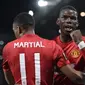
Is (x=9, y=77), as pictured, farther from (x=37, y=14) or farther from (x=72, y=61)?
(x=37, y=14)

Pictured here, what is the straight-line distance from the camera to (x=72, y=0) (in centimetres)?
1121

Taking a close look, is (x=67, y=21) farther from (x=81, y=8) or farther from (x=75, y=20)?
(x=81, y=8)

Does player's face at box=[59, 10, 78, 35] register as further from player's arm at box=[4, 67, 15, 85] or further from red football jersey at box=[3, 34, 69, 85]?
player's arm at box=[4, 67, 15, 85]

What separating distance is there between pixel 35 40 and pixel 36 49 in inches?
3.3

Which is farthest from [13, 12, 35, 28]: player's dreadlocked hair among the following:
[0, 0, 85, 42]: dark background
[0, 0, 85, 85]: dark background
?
[0, 0, 85, 42]: dark background

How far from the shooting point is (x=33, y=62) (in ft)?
7.58

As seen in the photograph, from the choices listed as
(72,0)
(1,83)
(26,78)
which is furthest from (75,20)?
(72,0)

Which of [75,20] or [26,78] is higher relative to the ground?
[75,20]

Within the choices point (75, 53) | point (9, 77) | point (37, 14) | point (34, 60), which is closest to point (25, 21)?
point (34, 60)

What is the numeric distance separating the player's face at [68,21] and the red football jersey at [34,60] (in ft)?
1.85

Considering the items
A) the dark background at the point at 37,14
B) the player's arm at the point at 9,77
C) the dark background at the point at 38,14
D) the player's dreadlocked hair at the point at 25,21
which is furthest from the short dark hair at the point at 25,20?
the dark background at the point at 37,14

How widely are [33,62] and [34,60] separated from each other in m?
0.02

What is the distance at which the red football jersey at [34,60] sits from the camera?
2299 millimetres

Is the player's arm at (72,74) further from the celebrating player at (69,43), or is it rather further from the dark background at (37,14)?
the dark background at (37,14)
